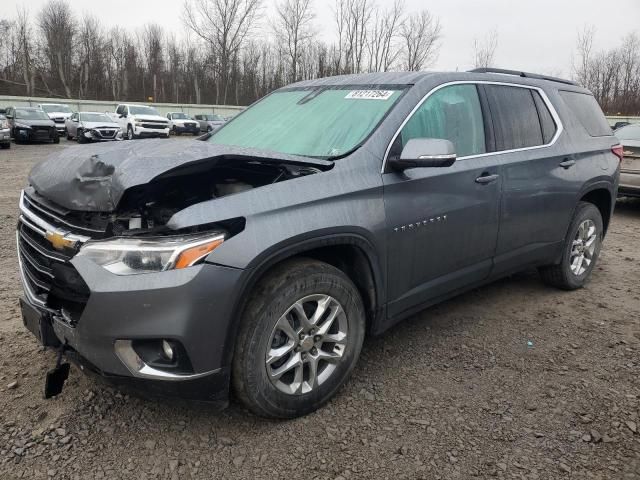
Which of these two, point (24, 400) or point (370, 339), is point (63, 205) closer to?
point (24, 400)

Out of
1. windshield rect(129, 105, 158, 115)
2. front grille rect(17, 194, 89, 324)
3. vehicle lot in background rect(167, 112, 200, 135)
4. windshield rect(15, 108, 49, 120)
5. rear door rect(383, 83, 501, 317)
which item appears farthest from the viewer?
vehicle lot in background rect(167, 112, 200, 135)

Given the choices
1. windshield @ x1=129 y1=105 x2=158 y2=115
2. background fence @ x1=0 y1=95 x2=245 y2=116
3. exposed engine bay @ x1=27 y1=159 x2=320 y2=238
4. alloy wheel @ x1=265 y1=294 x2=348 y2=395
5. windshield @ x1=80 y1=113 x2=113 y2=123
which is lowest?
alloy wheel @ x1=265 y1=294 x2=348 y2=395

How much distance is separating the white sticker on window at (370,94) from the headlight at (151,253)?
1.56 m

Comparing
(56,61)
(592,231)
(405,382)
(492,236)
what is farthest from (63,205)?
(56,61)

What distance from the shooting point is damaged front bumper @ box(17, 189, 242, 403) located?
2055 mm

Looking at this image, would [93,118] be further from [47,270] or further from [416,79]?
[47,270]

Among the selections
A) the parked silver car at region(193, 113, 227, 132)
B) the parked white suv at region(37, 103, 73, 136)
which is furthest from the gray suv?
the parked silver car at region(193, 113, 227, 132)

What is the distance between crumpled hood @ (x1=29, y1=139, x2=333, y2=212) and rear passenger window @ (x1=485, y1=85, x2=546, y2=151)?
161 cm

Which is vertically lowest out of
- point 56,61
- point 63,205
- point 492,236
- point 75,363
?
point 75,363

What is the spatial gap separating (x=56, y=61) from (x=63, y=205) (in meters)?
71.2

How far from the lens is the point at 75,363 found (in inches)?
90.1

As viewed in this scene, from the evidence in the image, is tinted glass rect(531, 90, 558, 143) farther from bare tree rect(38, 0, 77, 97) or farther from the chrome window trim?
bare tree rect(38, 0, 77, 97)

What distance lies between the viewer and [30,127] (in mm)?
22312

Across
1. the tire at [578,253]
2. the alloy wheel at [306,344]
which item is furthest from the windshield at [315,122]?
the tire at [578,253]
